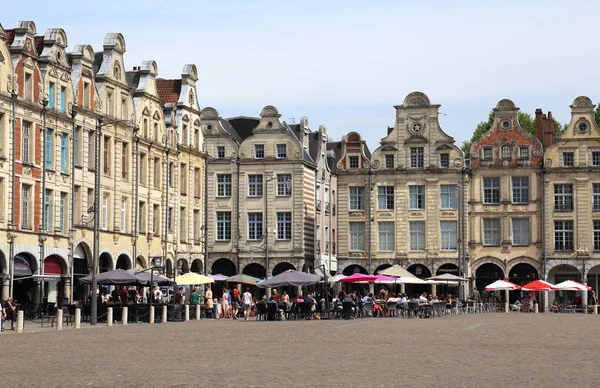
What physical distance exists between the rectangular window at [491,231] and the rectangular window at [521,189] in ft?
6.51

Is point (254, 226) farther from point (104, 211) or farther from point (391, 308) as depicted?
point (391, 308)

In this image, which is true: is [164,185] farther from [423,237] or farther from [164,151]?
[423,237]

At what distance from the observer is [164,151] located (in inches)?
2726

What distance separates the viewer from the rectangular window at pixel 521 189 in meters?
82.9

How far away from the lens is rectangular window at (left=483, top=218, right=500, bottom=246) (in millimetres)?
83375

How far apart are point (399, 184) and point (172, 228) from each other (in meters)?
19.2

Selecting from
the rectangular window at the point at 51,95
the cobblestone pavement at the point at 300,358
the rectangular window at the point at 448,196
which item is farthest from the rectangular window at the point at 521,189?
the cobblestone pavement at the point at 300,358

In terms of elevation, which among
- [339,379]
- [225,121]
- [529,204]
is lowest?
[339,379]

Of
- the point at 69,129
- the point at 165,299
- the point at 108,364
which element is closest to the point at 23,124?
the point at 69,129

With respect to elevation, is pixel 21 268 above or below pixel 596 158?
below

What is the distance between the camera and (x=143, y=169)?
2628 inches

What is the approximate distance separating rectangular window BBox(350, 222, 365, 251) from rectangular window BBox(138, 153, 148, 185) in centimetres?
2233

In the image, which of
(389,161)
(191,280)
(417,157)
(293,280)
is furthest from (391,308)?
(389,161)

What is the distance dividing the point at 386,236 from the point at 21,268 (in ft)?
118
